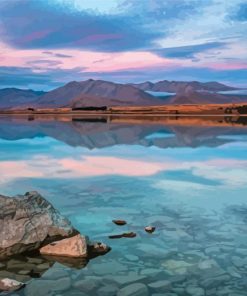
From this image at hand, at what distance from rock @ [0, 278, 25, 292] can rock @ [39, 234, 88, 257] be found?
67.6 inches

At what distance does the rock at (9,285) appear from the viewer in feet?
26.5

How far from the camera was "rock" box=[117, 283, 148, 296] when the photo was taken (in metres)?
8.00

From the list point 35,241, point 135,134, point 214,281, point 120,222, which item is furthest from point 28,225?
point 135,134

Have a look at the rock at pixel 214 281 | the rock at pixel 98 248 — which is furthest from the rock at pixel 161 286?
the rock at pixel 98 248

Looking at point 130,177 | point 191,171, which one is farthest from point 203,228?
point 191,171

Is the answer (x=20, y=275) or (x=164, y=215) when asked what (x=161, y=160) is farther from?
(x=20, y=275)

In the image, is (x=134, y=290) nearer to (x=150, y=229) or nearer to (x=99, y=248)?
(x=99, y=248)

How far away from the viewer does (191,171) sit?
74.4ft

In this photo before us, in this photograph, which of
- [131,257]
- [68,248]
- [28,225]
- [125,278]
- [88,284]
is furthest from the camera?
[28,225]

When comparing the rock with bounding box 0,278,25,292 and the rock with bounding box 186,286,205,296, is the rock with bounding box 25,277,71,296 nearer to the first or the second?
the rock with bounding box 0,278,25,292

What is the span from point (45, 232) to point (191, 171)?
13123 mm

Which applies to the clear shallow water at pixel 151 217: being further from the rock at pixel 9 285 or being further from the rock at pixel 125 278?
the rock at pixel 9 285

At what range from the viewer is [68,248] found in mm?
10039

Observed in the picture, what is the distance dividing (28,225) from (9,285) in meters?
2.35
